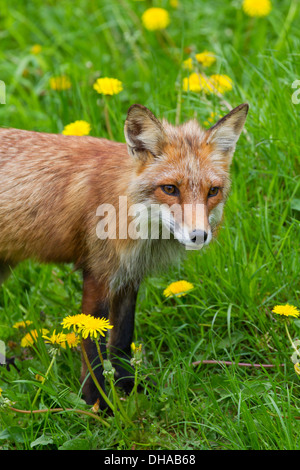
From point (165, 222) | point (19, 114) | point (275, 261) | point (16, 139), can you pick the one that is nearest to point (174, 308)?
point (275, 261)

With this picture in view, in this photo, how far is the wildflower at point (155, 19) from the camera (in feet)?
22.1

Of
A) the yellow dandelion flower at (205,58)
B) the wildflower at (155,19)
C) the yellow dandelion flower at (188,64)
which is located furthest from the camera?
the wildflower at (155,19)

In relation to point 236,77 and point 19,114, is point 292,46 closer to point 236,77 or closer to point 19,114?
point 236,77

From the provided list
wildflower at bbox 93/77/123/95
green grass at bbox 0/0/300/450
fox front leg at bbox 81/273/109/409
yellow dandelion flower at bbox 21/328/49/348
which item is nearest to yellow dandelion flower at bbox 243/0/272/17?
green grass at bbox 0/0/300/450

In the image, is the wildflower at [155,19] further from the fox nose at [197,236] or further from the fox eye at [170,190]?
the fox nose at [197,236]

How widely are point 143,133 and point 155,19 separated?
11.3ft

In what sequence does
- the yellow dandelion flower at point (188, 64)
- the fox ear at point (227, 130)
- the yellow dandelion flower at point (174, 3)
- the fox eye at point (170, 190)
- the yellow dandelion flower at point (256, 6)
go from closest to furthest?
1. the fox eye at point (170, 190)
2. the fox ear at point (227, 130)
3. the yellow dandelion flower at point (188, 64)
4. the yellow dandelion flower at point (256, 6)
5. the yellow dandelion flower at point (174, 3)

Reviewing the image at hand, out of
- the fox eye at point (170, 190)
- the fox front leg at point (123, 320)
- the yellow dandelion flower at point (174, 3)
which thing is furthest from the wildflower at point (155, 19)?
the fox eye at point (170, 190)

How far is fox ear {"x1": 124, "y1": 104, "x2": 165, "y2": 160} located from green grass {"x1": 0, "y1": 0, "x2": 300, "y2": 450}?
3.54 ft

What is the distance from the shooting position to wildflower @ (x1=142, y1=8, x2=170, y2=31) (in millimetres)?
6730

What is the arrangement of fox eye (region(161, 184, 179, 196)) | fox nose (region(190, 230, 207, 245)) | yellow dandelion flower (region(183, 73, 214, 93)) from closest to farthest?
fox nose (region(190, 230, 207, 245)), fox eye (region(161, 184, 179, 196)), yellow dandelion flower (region(183, 73, 214, 93))

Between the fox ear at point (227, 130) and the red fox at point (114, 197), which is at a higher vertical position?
the fox ear at point (227, 130)

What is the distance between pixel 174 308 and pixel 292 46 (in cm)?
277

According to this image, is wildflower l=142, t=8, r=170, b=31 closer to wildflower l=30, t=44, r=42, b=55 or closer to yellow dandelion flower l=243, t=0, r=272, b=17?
yellow dandelion flower l=243, t=0, r=272, b=17
